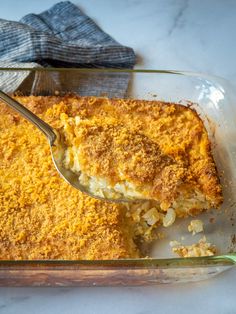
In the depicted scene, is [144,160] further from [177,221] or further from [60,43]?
[60,43]

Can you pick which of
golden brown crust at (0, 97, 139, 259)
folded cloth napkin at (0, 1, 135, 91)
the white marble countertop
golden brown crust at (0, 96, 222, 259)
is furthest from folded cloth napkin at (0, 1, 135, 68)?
golden brown crust at (0, 97, 139, 259)

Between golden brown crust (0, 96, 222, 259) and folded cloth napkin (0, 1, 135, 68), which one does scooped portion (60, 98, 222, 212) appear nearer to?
golden brown crust (0, 96, 222, 259)

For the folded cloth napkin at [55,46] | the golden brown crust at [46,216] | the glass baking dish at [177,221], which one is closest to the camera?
the glass baking dish at [177,221]

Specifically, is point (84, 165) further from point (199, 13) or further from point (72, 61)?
point (199, 13)

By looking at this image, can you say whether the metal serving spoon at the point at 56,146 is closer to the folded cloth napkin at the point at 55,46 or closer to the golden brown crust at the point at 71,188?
the golden brown crust at the point at 71,188

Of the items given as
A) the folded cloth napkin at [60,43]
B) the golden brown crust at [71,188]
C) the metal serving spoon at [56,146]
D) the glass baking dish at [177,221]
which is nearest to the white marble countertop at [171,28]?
the folded cloth napkin at [60,43]

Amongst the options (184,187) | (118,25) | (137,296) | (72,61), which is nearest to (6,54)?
(72,61)

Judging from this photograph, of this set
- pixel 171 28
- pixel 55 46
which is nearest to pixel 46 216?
pixel 55 46
